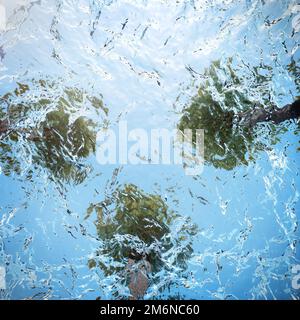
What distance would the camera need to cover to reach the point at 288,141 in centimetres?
264

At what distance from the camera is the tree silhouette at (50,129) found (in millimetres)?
2656

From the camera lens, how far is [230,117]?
2.66m

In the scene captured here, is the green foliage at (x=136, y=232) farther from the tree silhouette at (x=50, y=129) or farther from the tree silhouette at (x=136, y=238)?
the tree silhouette at (x=50, y=129)

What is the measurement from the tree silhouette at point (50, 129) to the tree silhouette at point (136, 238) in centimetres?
32

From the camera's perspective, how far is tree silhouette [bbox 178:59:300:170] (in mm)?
2639

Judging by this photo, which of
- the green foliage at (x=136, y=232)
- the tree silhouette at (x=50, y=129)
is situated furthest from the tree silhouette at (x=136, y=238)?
the tree silhouette at (x=50, y=129)

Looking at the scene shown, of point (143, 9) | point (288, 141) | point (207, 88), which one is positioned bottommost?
point (288, 141)

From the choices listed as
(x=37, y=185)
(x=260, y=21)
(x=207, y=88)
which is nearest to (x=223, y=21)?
(x=260, y=21)

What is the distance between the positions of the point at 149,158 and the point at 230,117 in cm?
63

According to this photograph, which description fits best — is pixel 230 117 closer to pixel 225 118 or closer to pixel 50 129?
pixel 225 118

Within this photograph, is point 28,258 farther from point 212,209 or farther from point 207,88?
point 207,88

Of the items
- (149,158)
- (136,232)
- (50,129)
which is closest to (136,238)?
(136,232)

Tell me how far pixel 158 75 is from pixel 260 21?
771 mm

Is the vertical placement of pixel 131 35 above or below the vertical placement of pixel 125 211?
above
